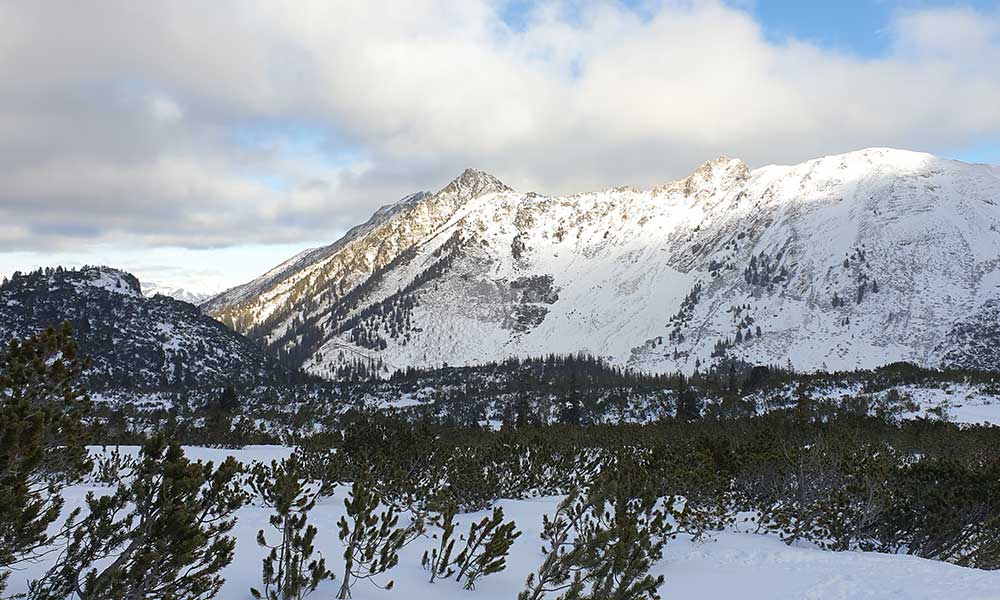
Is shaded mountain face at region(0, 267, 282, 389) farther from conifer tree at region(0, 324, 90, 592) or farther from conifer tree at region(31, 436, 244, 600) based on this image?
conifer tree at region(31, 436, 244, 600)

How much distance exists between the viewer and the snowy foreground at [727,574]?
9.87m

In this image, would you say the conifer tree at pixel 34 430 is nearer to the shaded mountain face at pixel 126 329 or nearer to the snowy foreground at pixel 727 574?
the snowy foreground at pixel 727 574

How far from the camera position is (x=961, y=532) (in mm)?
15836

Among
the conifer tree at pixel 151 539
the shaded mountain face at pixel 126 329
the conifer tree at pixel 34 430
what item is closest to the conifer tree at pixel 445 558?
the conifer tree at pixel 151 539

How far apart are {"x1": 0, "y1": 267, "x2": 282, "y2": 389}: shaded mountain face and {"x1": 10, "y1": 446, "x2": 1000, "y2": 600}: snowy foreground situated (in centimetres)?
10943

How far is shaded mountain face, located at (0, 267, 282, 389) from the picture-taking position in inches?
4660

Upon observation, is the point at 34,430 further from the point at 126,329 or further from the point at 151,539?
the point at 126,329

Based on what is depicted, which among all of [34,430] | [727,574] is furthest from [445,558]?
[34,430]

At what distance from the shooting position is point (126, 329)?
Answer: 131 meters

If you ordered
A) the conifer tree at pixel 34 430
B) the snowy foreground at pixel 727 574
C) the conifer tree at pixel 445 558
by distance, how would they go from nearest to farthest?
the conifer tree at pixel 34 430
the snowy foreground at pixel 727 574
the conifer tree at pixel 445 558

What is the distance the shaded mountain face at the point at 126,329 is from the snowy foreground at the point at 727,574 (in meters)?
109

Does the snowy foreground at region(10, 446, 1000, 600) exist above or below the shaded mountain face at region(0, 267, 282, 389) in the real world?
below

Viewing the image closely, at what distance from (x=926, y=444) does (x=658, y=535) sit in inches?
987

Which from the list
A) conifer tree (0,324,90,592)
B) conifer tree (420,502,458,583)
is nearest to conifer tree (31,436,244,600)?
conifer tree (0,324,90,592)
